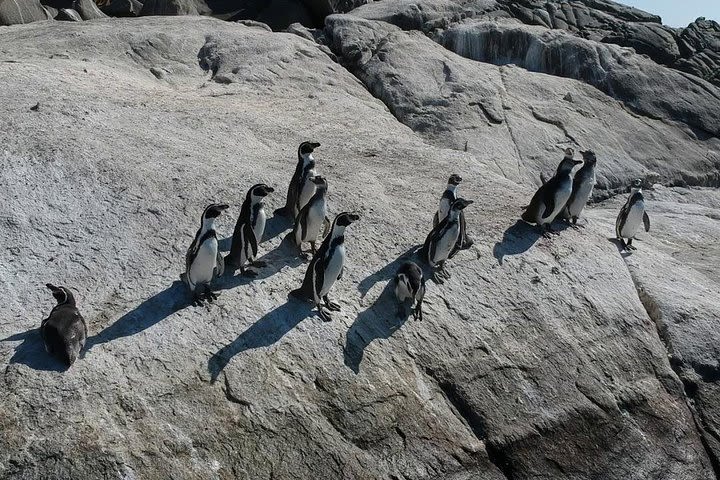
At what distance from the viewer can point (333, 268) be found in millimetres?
8258

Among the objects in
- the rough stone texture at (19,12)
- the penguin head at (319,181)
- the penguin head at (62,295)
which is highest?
the penguin head at (319,181)

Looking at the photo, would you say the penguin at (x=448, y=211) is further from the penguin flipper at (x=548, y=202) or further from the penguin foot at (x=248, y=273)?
the penguin foot at (x=248, y=273)

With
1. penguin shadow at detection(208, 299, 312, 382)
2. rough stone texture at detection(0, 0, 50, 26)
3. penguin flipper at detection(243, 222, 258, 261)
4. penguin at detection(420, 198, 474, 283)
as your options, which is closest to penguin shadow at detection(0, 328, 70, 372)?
penguin shadow at detection(208, 299, 312, 382)

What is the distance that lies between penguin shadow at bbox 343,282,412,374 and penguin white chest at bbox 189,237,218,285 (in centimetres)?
140

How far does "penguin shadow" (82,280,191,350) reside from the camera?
7.43 m

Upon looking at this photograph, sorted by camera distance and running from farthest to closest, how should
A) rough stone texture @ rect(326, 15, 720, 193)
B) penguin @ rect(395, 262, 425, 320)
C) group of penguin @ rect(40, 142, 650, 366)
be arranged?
1. rough stone texture @ rect(326, 15, 720, 193)
2. penguin @ rect(395, 262, 425, 320)
3. group of penguin @ rect(40, 142, 650, 366)

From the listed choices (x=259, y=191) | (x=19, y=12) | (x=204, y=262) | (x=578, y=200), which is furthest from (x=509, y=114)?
(x=19, y=12)

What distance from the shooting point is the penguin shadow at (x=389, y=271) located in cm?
882

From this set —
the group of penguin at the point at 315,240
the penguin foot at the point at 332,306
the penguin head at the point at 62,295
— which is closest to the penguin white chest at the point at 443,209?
the group of penguin at the point at 315,240

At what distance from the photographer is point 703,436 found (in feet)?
28.2

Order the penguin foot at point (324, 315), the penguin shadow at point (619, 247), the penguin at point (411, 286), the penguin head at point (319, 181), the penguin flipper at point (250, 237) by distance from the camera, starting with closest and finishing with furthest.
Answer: the penguin foot at point (324, 315) < the penguin at point (411, 286) < the penguin flipper at point (250, 237) < the penguin head at point (319, 181) < the penguin shadow at point (619, 247)

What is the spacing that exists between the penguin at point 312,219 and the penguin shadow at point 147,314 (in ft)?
4.66

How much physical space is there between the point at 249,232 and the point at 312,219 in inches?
28.0

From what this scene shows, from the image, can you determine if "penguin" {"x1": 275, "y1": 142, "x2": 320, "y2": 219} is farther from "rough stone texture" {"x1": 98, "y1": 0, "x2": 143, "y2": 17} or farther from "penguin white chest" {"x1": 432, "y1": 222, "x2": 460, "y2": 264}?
"rough stone texture" {"x1": 98, "y1": 0, "x2": 143, "y2": 17}
